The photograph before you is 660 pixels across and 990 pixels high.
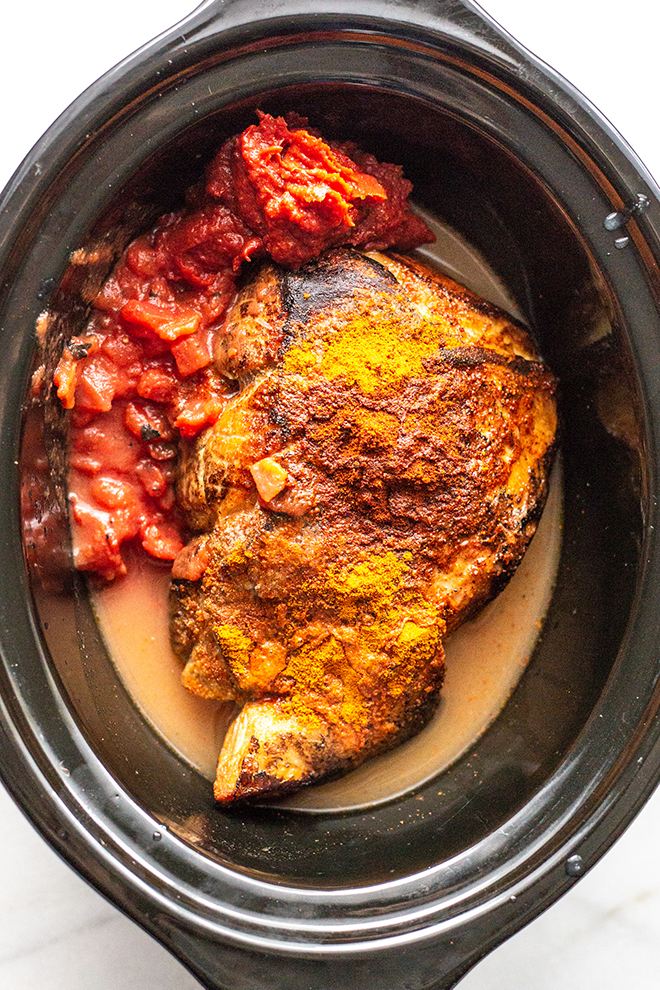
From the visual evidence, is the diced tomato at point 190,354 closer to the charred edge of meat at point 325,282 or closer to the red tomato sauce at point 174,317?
the red tomato sauce at point 174,317

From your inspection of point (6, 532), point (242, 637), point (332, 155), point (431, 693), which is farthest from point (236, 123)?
point (431, 693)

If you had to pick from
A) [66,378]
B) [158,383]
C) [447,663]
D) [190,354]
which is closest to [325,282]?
[190,354]

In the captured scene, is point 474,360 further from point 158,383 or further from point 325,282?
point 158,383

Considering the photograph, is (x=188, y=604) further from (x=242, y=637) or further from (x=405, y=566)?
(x=405, y=566)

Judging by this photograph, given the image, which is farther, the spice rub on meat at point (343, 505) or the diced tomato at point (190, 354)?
the diced tomato at point (190, 354)

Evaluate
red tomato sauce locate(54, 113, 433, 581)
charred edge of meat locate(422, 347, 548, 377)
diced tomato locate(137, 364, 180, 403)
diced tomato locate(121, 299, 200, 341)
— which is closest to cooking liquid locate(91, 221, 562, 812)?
red tomato sauce locate(54, 113, 433, 581)

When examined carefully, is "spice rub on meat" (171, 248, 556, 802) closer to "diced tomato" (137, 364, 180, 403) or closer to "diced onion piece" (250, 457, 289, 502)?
"diced onion piece" (250, 457, 289, 502)

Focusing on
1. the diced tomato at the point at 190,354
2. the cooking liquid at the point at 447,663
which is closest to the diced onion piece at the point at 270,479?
the diced tomato at the point at 190,354
